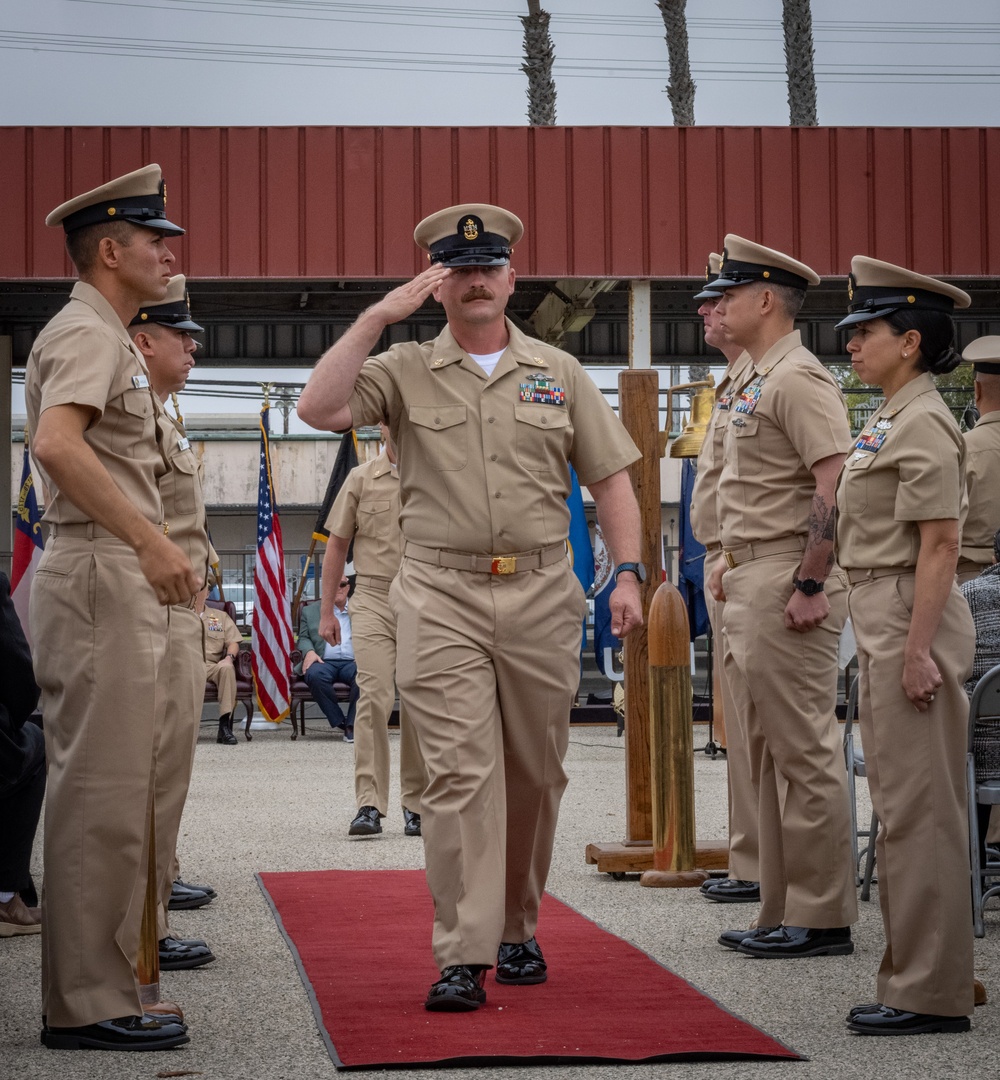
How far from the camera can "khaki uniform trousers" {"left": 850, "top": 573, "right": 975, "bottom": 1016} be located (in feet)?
14.0

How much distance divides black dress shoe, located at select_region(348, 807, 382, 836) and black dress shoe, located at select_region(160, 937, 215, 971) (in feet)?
9.91

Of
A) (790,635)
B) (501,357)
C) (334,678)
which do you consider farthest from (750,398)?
(334,678)

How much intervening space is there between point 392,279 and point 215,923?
12993mm

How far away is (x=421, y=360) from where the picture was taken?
16.6 feet

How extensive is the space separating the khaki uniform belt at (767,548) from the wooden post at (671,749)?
3.70ft

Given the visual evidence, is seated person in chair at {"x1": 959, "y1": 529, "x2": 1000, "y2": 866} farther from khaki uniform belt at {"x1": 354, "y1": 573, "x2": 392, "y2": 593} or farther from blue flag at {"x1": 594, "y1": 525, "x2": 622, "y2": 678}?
blue flag at {"x1": 594, "y1": 525, "x2": 622, "y2": 678}

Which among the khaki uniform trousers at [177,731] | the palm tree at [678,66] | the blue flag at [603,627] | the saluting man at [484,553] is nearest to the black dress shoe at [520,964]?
the saluting man at [484,553]

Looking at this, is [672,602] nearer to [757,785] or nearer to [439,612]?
[757,785]

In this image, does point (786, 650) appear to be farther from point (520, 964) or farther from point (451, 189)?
point (451, 189)

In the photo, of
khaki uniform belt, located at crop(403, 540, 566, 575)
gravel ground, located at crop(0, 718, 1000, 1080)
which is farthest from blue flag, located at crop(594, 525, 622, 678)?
khaki uniform belt, located at crop(403, 540, 566, 575)

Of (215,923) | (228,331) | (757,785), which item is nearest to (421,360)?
(757,785)

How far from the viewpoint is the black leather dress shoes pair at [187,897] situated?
6449 millimetres

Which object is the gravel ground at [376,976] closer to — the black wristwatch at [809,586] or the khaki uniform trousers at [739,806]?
the khaki uniform trousers at [739,806]

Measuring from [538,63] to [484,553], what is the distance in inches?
1018
